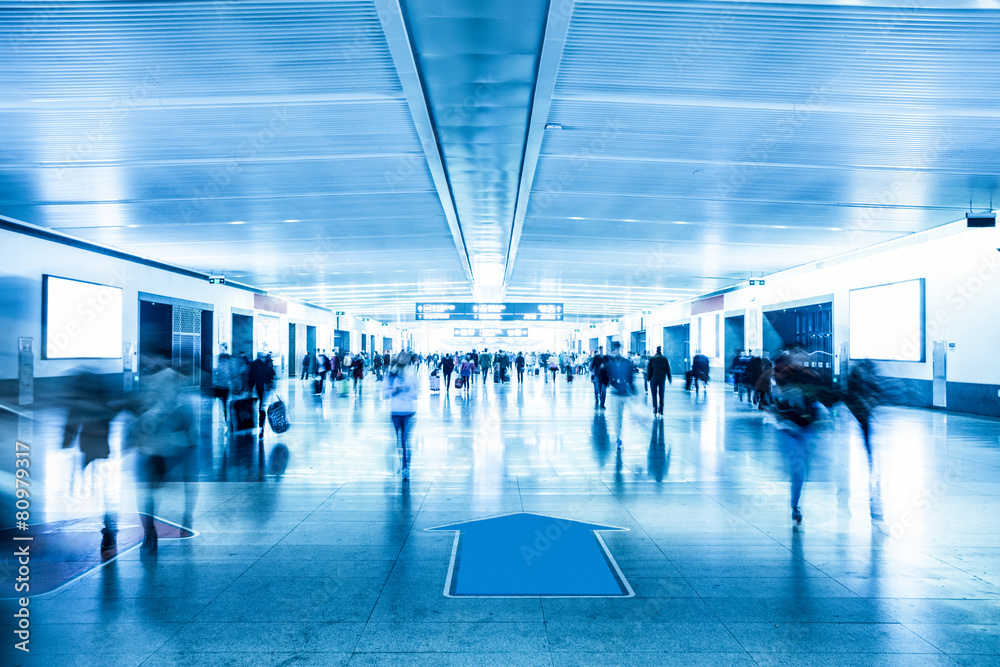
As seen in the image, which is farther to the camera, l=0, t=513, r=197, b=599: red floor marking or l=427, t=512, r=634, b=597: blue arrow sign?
l=0, t=513, r=197, b=599: red floor marking

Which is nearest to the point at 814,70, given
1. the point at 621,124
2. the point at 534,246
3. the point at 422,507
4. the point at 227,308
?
the point at 621,124

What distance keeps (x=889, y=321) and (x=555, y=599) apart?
1928 centimetres

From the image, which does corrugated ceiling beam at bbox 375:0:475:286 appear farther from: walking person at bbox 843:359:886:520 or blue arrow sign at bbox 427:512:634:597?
walking person at bbox 843:359:886:520

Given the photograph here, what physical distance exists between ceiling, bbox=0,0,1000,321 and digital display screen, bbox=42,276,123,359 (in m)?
1.77

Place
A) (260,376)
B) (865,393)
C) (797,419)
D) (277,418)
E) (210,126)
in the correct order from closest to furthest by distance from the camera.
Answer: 1. (797,419)
2. (865,393)
3. (210,126)
4. (277,418)
5. (260,376)

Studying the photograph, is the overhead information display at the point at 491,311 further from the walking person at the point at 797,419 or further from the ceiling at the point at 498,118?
the walking person at the point at 797,419

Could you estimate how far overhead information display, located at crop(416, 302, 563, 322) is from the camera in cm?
3797

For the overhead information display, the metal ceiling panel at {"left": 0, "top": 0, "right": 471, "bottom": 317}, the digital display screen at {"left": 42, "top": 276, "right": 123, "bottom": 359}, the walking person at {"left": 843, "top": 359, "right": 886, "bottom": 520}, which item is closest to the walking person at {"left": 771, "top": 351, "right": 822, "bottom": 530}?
the walking person at {"left": 843, "top": 359, "right": 886, "bottom": 520}

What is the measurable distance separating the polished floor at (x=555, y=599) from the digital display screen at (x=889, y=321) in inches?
385

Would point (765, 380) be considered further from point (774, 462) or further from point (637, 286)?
point (637, 286)

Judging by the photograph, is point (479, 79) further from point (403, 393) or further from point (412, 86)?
point (403, 393)

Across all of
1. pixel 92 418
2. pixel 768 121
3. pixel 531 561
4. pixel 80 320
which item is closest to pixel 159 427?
pixel 92 418

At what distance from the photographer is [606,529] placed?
18.8 feet

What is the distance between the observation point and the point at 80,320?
1797 centimetres
